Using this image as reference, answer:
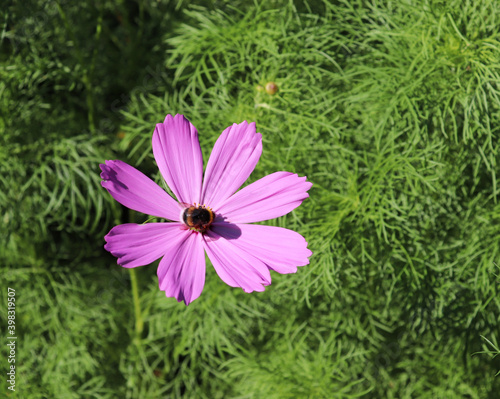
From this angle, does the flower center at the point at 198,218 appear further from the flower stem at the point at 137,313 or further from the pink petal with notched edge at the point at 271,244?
the flower stem at the point at 137,313

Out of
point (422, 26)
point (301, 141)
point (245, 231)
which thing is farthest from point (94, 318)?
point (422, 26)

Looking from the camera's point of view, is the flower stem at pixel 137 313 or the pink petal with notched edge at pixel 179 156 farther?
the flower stem at pixel 137 313

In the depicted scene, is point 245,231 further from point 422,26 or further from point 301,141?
point 422,26

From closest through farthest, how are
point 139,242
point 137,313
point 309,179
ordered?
point 139,242 → point 309,179 → point 137,313

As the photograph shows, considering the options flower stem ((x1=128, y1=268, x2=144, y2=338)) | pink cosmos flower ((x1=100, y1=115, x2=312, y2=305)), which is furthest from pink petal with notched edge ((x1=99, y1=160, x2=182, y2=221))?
flower stem ((x1=128, y1=268, x2=144, y2=338))

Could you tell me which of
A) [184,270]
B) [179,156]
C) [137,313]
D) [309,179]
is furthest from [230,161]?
[137,313]

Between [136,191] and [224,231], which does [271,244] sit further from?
[136,191]

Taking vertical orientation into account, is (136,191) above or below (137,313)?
above

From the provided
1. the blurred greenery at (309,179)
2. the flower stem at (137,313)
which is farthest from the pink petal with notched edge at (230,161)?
the flower stem at (137,313)
